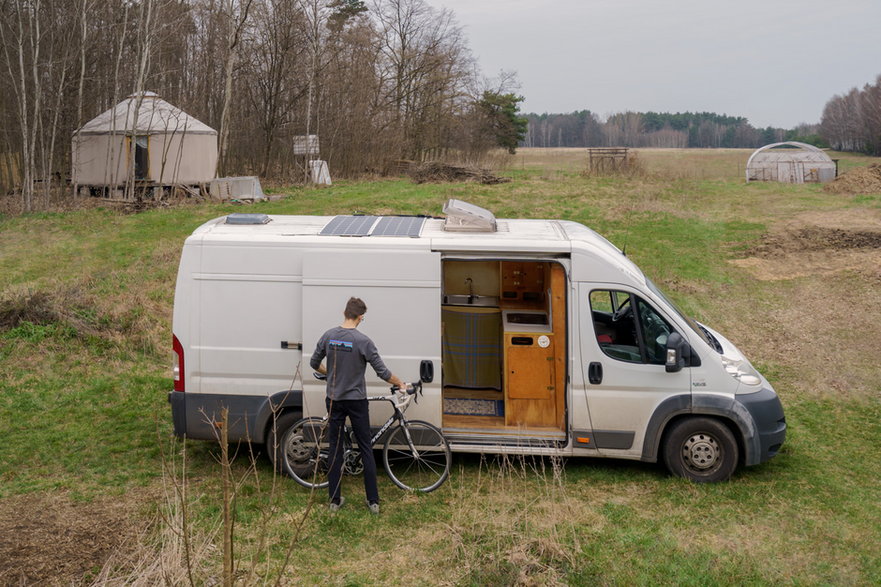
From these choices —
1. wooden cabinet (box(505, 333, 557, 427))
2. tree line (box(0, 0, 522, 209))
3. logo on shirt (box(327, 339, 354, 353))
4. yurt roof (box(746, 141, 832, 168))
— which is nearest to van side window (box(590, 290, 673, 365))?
wooden cabinet (box(505, 333, 557, 427))

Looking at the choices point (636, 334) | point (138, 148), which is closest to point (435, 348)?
point (636, 334)

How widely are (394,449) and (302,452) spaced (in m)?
0.87

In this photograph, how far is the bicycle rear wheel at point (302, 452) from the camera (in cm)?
725

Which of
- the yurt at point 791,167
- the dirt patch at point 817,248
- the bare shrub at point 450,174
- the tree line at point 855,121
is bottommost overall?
the dirt patch at point 817,248

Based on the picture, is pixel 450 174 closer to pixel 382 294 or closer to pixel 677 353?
pixel 382 294

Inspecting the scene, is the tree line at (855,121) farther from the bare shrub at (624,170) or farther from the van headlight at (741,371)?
the van headlight at (741,371)

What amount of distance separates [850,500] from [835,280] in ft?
34.1

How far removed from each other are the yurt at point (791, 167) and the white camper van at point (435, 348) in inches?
1202

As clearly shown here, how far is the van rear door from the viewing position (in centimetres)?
736

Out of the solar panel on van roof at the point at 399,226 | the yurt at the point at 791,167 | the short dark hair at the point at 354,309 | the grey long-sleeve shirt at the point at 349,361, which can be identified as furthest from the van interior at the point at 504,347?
the yurt at the point at 791,167

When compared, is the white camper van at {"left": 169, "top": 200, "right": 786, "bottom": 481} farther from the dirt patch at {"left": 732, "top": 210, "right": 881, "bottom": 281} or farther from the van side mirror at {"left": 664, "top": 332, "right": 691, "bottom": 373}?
the dirt patch at {"left": 732, "top": 210, "right": 881, "bottom": 281}

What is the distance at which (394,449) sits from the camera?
7254 mm

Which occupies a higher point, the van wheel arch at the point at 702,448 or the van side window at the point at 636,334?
the van side window at the point at 636,334

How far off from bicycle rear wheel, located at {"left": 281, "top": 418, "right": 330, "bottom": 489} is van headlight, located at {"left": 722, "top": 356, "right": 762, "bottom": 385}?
375 centimetres
